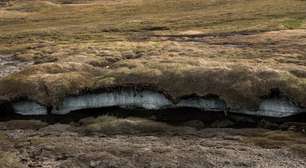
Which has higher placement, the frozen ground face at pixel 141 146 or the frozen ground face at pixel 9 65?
the frozen ground face at pixel 9 65

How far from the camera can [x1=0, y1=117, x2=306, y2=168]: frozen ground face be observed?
47875 millimetres

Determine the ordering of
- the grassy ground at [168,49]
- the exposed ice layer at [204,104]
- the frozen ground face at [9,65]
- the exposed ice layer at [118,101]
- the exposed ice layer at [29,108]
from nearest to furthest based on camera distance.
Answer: the exposed ice layer at [204,104] < the exposed ice layer at [118,101] < the grassy ground at [168,49] < the exposed ice layer at [29,108] < the frozen ground face at [9,65]

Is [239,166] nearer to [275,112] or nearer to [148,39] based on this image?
[275,112]

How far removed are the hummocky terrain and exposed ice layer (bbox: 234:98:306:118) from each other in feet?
0.34

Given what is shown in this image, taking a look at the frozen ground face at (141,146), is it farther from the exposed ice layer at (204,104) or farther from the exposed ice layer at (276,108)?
the exposed ice layer at (204,104)

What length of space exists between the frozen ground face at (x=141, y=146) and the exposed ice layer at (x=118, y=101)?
4.69 metres

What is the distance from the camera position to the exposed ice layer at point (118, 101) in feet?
206

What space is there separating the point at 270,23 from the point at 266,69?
1883 inches

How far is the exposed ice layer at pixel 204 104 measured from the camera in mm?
60628

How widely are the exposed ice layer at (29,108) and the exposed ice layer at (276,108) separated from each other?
22.7 metres

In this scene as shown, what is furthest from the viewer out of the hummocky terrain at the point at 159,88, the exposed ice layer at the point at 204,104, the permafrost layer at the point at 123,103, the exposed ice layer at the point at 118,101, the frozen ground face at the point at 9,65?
the frozen ground face at the point at 9,65

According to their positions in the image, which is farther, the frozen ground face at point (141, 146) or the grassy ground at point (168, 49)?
the grassy ground at point (168, 49)

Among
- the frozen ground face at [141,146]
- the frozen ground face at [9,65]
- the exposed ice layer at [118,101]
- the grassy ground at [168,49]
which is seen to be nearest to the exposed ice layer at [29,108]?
the grassy ground at [168,49]

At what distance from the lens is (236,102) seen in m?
59.2
